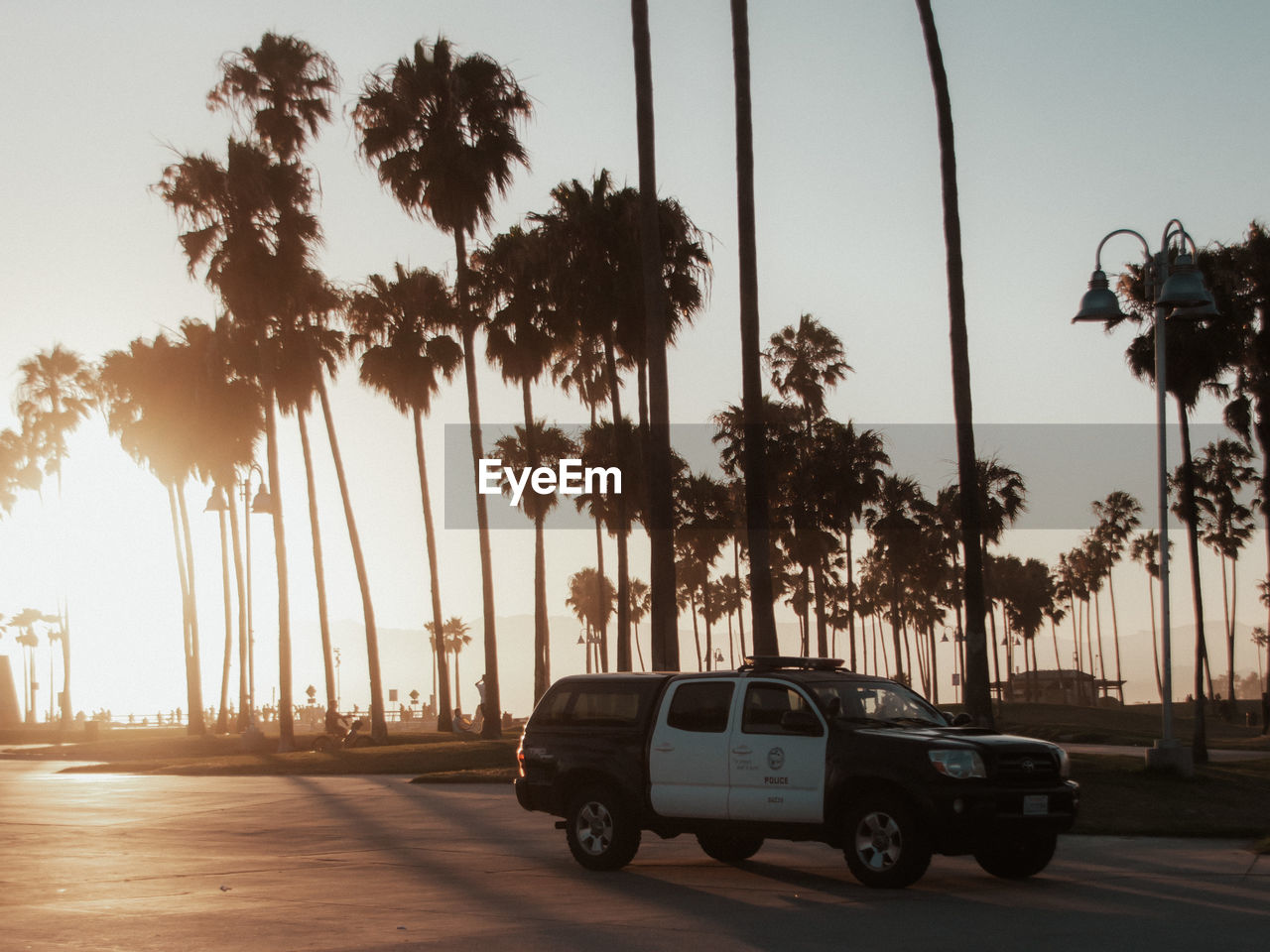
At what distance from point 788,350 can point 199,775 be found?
93.5 feet

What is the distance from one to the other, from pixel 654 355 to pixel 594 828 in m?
11.9

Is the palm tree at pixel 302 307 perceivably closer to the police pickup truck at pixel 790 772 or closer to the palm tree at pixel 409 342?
the palm tree at pixel 409 342

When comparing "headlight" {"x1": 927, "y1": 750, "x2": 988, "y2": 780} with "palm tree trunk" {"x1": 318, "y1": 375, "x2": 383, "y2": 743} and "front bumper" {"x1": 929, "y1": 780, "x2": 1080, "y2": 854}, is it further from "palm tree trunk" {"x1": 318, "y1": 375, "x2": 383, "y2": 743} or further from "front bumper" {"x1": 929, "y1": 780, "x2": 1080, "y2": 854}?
"palm tree trunk" {"x1": 318, "y1": 375, "x2": 383, "y2": 743}

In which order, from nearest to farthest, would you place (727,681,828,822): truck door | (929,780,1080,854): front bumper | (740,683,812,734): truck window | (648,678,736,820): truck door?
(929,780,1080,854): front bumper < (727,681,828,822): truck door < (740,683,812,734): truck window < (648,678,736,820): truck door

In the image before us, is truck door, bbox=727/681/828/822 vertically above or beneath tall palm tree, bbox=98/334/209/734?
beneath

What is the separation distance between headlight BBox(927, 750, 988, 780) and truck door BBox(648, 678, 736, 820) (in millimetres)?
2133

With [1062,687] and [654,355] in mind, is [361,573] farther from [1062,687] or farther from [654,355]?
[1062,687]

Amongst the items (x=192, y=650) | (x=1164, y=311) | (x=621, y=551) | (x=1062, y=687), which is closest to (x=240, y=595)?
(x=192, y=650)

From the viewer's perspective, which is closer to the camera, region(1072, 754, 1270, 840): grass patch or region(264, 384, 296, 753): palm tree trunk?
region(1072, 754, 1270, 840): grass patch

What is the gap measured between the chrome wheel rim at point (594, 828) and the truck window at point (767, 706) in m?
1.79

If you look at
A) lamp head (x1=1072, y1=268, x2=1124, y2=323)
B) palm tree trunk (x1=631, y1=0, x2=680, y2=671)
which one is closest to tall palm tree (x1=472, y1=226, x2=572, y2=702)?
palm tree trunk (x1=631, y1=0, x2=680, y2=671)

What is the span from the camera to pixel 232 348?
49844 millimetres

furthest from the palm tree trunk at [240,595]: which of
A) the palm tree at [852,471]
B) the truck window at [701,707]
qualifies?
the truck window at [701,707]

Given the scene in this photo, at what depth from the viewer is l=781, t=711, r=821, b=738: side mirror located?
12.7 m
